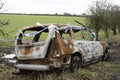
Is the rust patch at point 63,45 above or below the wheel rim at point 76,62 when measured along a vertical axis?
above

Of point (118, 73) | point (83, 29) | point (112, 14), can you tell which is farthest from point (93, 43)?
point (112, 14)

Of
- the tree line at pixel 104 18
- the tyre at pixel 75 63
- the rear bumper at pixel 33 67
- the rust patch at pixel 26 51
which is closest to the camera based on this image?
the rear bumper at pixel 33 67

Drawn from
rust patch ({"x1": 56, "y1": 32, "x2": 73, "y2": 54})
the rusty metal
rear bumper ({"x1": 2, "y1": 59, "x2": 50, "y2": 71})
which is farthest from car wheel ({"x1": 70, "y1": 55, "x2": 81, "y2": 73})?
rear bumper ({"x1": 2, "y1": 59, "x2": 50, "y2": 71})

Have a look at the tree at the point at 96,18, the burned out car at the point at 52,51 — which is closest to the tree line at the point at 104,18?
the tree at the point at 96,18

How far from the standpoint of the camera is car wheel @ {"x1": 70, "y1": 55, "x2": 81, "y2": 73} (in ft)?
33.1

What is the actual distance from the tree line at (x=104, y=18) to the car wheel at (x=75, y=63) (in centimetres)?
2678

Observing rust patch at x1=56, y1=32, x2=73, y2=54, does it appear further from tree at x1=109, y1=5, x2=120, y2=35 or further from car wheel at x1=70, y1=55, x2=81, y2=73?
tree at x1=109, y1=5, x2=120, y2=35

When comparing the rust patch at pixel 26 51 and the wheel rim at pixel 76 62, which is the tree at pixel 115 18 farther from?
the rust patch at pixel 26 51

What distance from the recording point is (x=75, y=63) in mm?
10273

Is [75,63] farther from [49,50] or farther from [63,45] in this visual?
[49,50]

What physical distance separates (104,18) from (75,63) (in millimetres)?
27332

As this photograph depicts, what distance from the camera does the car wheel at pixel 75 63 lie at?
1007cm

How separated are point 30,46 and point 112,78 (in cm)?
275

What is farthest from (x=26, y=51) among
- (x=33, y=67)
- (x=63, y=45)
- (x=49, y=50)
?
(x=63, y=45)
